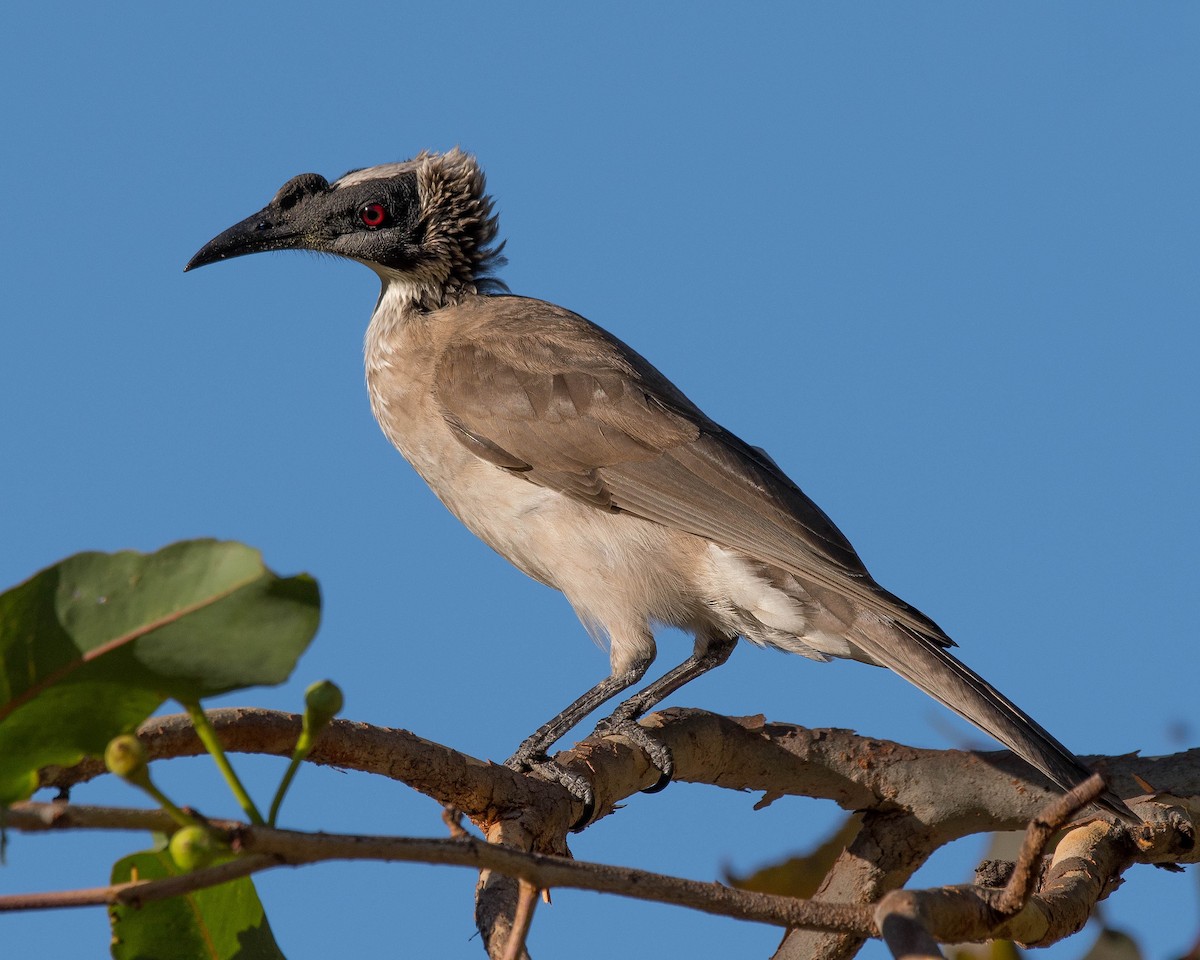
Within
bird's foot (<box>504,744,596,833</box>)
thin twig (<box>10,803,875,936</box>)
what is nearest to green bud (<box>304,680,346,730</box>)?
thin twig (<box>10,803,875,936</box>)

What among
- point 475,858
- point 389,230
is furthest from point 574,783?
point 389,230

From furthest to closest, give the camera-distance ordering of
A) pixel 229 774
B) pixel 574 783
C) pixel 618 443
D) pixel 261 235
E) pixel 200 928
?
pixel 261 235 < pixel 618 443 < pixel 574 783 < pixel 200 928 < pixel 229 774

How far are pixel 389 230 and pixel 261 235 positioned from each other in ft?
2.18

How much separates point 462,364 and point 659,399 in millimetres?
920

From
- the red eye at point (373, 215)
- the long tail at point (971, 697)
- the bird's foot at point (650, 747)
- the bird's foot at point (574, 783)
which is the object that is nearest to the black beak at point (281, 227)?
the red eye at point (373, 215)

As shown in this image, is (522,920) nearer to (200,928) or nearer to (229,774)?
(229,774)

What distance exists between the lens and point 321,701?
5.53 ft

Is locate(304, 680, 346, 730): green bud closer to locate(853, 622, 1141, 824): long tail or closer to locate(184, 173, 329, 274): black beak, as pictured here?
locate(853, 622, 1141, 824): long tail

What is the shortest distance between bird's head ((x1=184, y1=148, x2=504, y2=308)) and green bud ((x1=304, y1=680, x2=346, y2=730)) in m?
5.56

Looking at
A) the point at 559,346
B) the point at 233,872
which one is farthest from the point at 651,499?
the point at 233,872

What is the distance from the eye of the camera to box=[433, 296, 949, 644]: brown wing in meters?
5.58

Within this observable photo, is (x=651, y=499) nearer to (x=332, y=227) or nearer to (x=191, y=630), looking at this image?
(x=332, y=227)

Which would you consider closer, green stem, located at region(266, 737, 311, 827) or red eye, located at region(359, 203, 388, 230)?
green stem, located at region(266, 737, 311, 827)

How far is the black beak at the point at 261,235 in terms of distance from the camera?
7.16 m
